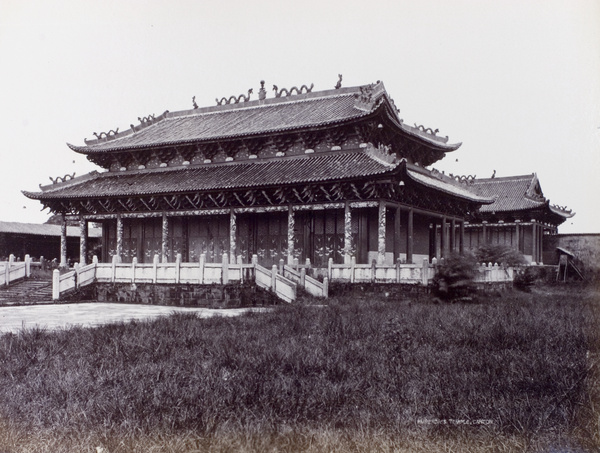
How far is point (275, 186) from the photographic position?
75.9 feet

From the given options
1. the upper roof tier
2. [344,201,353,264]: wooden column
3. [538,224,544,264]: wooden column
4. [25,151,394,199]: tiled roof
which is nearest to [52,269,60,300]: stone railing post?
[25,151,394,199]: tiled roof

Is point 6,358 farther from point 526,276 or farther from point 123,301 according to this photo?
point 526,276

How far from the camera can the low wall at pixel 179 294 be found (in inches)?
780

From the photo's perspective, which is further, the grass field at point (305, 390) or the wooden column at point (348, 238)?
the wooden column at point (348, 238)

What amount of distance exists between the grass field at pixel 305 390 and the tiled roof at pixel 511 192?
2844 cm

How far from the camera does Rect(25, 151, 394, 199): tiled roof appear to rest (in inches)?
881

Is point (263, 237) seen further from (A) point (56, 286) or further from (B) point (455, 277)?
(B) point (455, 277)

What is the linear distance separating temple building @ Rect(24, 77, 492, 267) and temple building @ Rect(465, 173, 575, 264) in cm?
760

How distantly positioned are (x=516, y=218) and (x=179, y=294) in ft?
80.9

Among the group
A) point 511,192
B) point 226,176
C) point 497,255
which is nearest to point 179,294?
point 226,176

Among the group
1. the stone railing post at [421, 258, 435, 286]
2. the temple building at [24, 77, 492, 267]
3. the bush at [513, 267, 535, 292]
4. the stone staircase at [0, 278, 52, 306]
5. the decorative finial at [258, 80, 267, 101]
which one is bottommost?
the stone staircase at [0, 278, 52, 306]

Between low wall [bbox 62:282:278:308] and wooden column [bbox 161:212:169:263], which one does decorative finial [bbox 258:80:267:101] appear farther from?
low wall [bbox 62:282:278:308]

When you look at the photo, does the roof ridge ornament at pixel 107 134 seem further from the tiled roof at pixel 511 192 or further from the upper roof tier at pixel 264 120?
the tiled roof at pixel 511 192

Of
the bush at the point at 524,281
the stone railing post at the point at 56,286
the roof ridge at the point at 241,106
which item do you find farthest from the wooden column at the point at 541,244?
the stone railing post at the point at 56,286
